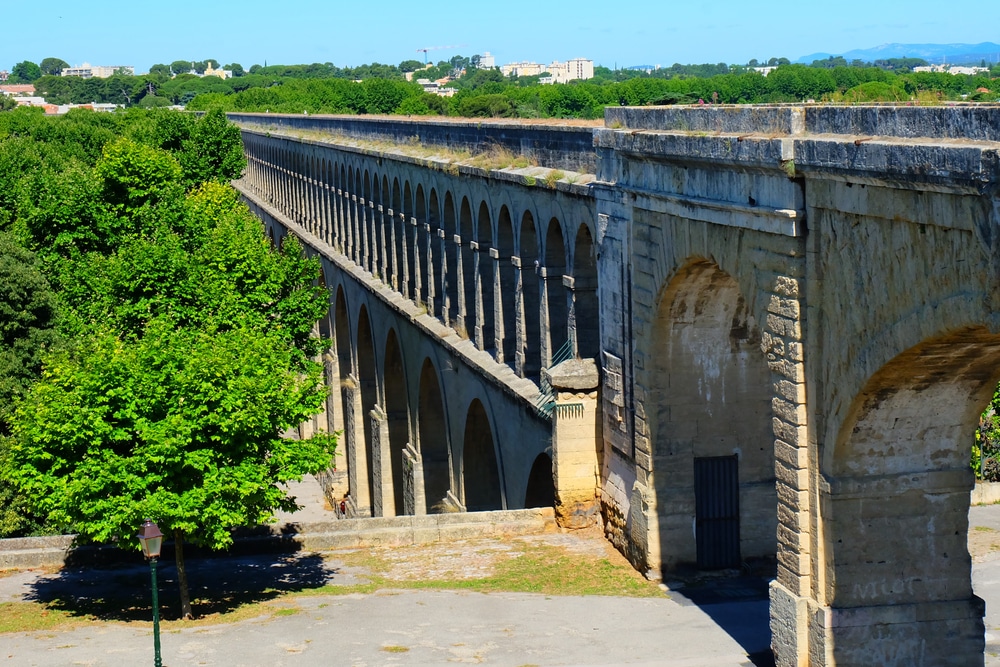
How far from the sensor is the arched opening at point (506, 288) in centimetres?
2628

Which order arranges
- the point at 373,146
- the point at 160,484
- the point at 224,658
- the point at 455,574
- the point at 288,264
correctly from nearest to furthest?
the point at 224,658 < the point at 160,484 < the point at 455,574 < the point at 288,264 < the point at 373,146

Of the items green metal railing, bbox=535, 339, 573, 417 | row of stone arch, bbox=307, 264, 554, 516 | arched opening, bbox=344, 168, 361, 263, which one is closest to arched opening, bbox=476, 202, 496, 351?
row of stone arch, bbox=307, 264, 554, 516

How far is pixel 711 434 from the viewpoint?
705 inches

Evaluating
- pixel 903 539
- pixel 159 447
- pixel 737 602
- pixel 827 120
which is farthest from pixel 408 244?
pixel 903 539

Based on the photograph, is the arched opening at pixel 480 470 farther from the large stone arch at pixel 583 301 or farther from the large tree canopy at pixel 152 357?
the large stone arch at pixel 583 301

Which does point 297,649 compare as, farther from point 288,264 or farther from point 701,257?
point 288,264

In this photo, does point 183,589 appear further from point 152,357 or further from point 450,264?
point 450,264

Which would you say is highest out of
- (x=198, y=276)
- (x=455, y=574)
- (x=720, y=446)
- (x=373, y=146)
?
(x=373, y=146)

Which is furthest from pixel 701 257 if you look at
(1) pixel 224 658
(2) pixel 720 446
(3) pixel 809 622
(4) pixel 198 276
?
(4) pixel 198 276

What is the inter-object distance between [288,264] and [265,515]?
13481 millimetres

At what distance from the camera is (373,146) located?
40594 millimetres

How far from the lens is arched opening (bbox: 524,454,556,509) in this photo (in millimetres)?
24266

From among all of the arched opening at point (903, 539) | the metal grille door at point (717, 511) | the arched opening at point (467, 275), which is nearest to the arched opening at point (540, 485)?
the arched opening at point (467, 275)

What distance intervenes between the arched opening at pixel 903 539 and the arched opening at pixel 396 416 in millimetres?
25419
